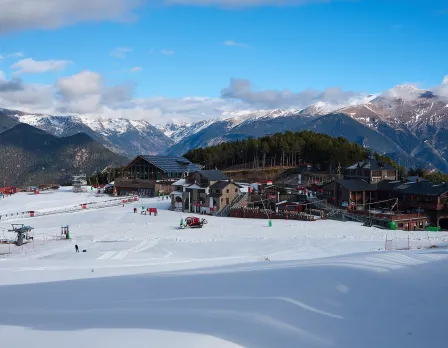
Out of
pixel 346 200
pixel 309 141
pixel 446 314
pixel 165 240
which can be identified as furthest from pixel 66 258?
pixel 309 141

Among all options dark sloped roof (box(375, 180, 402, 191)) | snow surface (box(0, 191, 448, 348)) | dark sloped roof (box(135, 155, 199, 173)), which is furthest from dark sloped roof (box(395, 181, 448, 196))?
dark sloped roof (box(135, 155, 199, 173))

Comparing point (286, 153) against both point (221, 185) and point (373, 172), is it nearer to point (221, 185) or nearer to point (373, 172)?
point (373, 172)

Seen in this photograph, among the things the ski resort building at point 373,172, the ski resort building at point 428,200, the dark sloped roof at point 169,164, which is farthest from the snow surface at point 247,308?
the dark sloped roof at point 169,164

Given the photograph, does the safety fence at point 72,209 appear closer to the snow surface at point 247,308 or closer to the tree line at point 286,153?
the snow surface at point 247,308

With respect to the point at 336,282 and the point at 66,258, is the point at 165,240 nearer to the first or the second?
the point at 66,258

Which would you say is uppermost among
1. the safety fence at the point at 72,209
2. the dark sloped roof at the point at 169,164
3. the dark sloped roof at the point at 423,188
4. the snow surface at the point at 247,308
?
the dark sloped roof at the point at 169,164

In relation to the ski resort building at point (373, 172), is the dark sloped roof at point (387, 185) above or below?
below

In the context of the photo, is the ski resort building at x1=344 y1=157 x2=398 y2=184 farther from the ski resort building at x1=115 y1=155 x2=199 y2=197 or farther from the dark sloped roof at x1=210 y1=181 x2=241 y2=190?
the ski resort building at x1=115 y1=155 x2=199 y2=197
